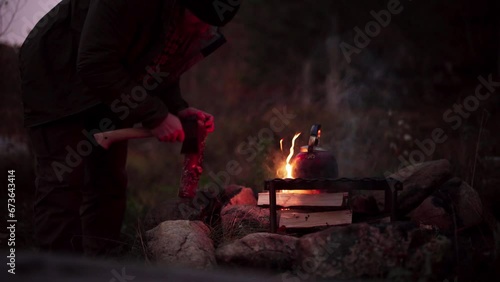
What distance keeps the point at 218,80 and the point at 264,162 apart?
478cm

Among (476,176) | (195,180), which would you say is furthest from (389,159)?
(195,180)

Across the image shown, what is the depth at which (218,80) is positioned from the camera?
10.2 meters

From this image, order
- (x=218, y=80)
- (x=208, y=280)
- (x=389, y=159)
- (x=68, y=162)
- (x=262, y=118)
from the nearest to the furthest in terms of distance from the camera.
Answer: (x=208, y=280) < (x=68, y=162) < (x=389, y=159) < (x=262, y=118) < (x=218, y=80)

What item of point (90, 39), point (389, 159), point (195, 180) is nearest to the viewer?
point (90, 39)

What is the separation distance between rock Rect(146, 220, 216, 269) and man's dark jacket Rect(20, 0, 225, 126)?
74cm

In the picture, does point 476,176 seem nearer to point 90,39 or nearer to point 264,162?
point 264,162

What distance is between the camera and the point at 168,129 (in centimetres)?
329

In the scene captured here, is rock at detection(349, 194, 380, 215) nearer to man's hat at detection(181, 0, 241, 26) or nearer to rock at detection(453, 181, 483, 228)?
rock at detection(453, 181, 483, 228)

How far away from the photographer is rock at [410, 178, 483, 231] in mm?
3994

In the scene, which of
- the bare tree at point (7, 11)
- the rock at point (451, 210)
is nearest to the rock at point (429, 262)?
the rock at point (451, 210)

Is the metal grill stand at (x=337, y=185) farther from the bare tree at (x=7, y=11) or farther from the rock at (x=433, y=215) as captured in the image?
the bare tree at (x=7, y=11)

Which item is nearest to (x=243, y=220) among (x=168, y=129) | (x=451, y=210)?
(x=168, y=129)

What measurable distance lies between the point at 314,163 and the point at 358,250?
1.35 metres

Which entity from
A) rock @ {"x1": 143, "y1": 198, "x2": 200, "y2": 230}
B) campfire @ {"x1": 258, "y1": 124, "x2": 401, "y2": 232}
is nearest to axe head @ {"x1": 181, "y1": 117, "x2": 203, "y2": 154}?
campfire @ {"x1": 258, "y1": 124, "x2": 401, "y2": 232}
